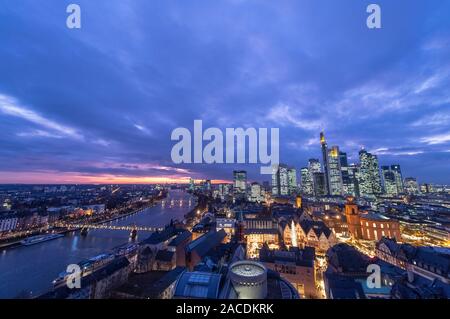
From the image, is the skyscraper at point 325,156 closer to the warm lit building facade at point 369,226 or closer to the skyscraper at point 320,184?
the skyscraper at point 320,184

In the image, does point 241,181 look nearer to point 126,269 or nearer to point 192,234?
point 192,234

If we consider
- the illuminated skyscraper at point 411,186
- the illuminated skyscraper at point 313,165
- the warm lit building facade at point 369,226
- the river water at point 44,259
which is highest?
the illuminated skyscraper at point 313,165

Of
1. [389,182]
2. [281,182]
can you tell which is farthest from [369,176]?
[281,182]

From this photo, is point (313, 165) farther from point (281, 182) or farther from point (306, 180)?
point (281, 182)

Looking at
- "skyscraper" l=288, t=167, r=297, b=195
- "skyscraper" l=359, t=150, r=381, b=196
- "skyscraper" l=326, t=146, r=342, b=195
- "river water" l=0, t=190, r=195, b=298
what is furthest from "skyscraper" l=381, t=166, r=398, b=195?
"river water" l=0, t=190, r=195, b=298

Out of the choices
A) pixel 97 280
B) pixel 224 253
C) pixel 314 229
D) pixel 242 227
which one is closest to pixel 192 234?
pixel 242 227

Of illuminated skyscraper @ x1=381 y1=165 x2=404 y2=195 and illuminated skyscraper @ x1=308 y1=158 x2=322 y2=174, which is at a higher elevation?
illuminated skyscraper @ x1=308 y1=158 x2=322 y2=174

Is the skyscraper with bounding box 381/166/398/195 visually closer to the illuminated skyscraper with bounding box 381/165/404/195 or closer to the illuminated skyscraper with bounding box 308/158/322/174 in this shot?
the illuminated skyscraper with bounding box 381/165/404/195

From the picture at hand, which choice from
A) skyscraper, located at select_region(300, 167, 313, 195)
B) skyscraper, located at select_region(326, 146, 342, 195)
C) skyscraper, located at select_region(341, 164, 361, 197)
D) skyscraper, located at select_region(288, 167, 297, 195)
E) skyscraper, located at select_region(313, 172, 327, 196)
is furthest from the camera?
skyscraper, located at select_region(300, 167, 313, 195)

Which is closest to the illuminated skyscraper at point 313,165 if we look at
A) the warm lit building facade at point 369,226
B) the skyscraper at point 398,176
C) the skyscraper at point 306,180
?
the skyscraper at point 306,180
